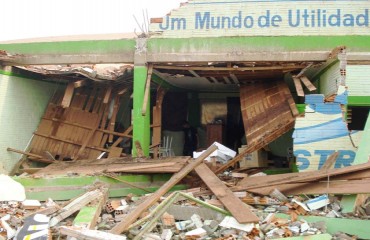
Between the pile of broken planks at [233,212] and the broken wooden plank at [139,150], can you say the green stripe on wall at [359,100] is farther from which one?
the broken wooden plank at [139,150]

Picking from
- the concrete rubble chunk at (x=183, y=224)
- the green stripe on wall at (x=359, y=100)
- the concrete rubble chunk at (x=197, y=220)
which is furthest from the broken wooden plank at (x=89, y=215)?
the green stripe on wall at (x=359, y=100)

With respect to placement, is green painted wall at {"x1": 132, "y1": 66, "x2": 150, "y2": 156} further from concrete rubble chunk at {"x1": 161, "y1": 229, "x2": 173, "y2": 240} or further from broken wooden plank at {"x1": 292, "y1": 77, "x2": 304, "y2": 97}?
concrete rubble chunk at {"x1": 161, "y1": 229, "x2": 173, "y2": 240}

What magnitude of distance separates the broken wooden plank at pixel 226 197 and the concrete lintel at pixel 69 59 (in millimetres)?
3982

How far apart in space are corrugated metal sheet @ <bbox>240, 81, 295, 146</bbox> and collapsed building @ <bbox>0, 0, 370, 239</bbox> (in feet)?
0.12

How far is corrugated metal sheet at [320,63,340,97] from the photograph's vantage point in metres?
10.7

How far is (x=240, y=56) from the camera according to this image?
11.3 m

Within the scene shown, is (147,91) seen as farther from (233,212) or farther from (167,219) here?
(233,212)

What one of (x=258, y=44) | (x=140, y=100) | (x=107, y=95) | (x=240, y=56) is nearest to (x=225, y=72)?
(x=240, y=56)

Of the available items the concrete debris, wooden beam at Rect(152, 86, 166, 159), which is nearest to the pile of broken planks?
the concrete debris

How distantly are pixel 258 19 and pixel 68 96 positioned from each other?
5.73 m

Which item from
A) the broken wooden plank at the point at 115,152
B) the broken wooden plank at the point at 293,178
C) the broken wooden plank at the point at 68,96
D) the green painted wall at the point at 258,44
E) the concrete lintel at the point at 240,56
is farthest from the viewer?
the broken wooden plank at the point at 115,152

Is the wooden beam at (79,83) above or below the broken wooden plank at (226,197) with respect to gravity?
above

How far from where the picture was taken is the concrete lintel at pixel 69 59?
1188 cm

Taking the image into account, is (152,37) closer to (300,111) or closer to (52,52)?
(52,52)
